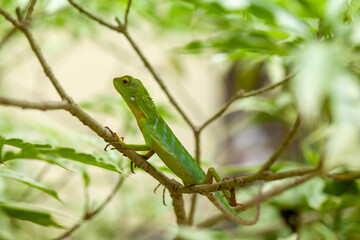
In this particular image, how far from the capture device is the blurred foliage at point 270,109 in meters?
0.41

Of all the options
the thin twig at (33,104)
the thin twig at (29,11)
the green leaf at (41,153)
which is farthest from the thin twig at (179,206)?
the thin twig at (29,11)

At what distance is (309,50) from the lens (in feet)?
1.43

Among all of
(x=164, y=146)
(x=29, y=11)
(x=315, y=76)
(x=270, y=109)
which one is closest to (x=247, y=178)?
(x=164, y=146)

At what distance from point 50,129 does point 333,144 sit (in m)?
1.11

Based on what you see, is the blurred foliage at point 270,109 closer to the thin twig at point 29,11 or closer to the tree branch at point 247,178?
the tree branch at point 247,178

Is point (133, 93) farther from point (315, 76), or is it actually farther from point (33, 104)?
point (315, 76)

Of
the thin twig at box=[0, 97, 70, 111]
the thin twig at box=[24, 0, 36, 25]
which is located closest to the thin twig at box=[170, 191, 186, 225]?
the thin twig at box=[0, 97, 70, 111]

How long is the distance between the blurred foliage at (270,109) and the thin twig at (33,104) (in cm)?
6

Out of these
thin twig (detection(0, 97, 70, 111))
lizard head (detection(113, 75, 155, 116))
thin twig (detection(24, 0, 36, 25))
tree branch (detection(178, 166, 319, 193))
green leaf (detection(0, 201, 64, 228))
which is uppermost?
lizard head (detection(113, 75, 155, 116))

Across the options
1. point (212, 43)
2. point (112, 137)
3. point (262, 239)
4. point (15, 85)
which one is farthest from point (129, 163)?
point (15, 85)

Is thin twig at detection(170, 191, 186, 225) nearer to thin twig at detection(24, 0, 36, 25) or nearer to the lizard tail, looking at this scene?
the lizard tail

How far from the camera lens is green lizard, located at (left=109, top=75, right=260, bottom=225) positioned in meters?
0.97

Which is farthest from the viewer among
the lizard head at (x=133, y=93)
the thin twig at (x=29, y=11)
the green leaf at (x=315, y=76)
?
the lizard head at (x=133, y=93)

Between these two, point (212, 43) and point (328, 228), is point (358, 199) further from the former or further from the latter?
point (212, 43)
